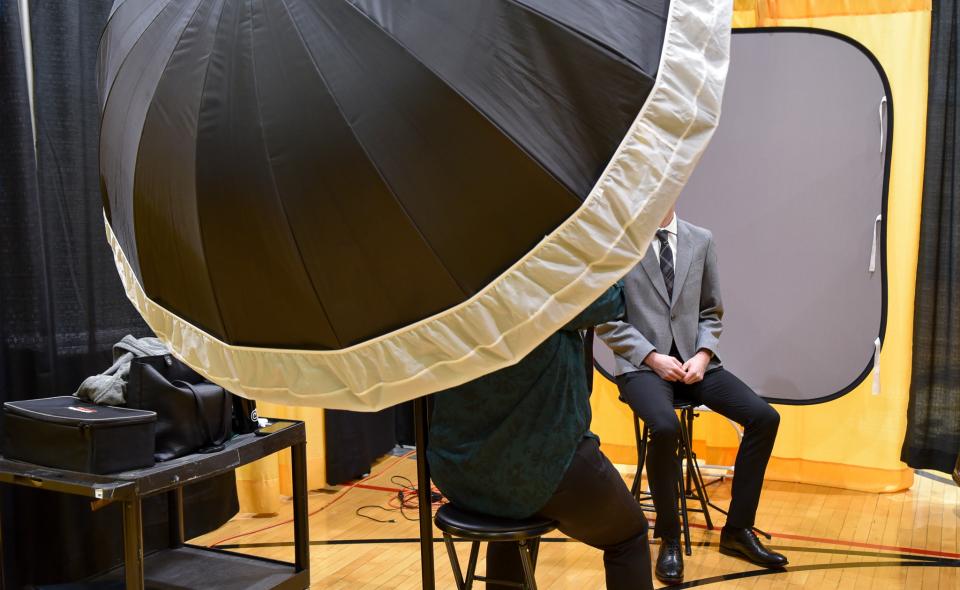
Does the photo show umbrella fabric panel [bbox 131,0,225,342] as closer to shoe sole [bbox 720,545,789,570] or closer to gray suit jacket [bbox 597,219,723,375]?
gray suit jacket [bbox 597,219,723,375]

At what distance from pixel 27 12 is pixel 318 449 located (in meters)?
2.34

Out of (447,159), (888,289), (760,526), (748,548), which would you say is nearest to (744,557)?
(748,548)

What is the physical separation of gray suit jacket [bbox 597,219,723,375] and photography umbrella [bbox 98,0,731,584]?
2.32m

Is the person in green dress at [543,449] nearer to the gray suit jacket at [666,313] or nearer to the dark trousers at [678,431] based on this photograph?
the dark trousers at [678,431]

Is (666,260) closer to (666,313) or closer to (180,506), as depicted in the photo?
(666,313)

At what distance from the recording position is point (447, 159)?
105 centimetres

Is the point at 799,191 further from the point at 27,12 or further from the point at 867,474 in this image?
the point at 27,12

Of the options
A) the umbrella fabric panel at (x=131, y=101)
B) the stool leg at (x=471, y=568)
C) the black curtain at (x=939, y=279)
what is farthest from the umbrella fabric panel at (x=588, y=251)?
the black curtain at (x=939, y=279)

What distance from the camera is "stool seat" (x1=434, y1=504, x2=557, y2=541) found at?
170 centimetres

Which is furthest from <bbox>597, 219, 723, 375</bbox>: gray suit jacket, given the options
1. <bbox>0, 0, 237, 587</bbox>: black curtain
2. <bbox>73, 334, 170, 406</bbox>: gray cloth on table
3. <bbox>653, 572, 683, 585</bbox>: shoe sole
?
<bbox>0, 0, 237, 587</bbox>: black curtain

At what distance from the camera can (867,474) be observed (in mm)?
4133

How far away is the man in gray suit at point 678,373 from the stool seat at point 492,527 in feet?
4.85

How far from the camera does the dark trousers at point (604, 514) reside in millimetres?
1650

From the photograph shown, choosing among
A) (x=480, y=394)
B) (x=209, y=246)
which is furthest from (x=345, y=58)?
(x=480, y=394)
